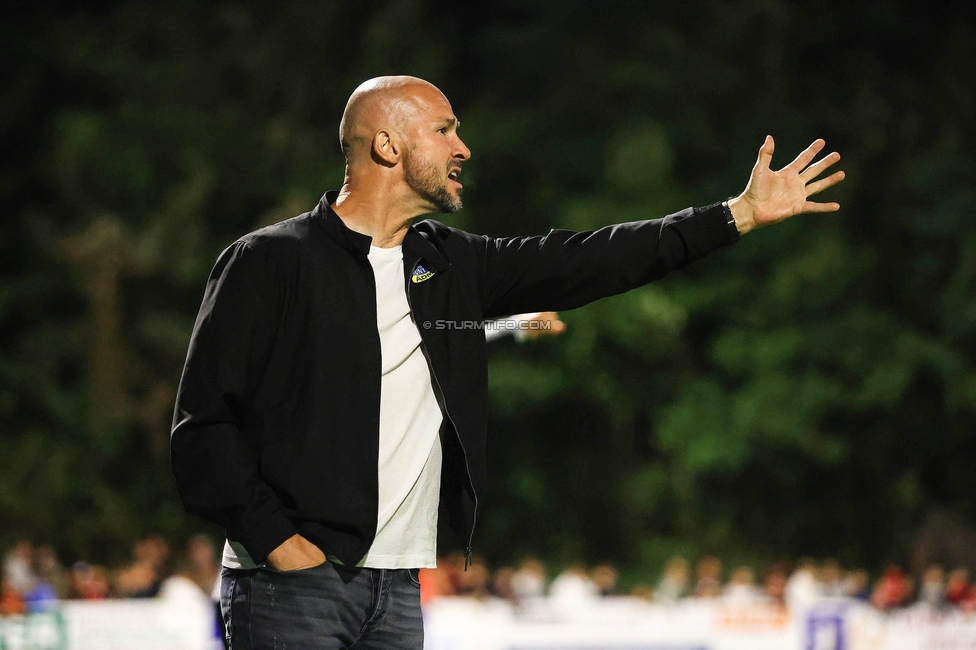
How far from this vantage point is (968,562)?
22453 millimetres

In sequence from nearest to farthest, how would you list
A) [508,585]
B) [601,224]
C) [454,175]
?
[454,175] < [508,585] < [601,224]

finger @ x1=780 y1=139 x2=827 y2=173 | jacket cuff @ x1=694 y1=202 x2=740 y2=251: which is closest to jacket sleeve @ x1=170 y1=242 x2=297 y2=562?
jacket cuff @ x1=694 y1=202 x2=740 y2=251

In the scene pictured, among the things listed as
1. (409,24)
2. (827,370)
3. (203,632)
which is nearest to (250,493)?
(203,632)

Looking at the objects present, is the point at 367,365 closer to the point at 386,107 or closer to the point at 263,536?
the point at 263,536

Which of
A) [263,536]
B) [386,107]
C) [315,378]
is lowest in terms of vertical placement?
[263,536]

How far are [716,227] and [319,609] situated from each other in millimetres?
1371

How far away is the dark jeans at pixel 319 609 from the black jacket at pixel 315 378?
0.28 feet

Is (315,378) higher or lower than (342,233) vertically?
lower

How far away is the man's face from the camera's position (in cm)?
329

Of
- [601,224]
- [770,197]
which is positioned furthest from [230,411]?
[601,224]

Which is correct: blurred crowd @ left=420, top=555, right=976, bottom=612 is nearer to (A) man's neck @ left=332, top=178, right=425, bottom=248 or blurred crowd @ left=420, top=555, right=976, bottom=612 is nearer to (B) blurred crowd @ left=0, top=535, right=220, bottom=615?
(B) blurred crowd @ left=0, top=535, right=220, bottom=615

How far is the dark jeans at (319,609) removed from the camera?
9.72 ft

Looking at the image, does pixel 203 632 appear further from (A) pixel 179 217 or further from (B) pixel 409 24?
(B) pixel 409 24

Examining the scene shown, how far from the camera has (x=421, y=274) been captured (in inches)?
128
